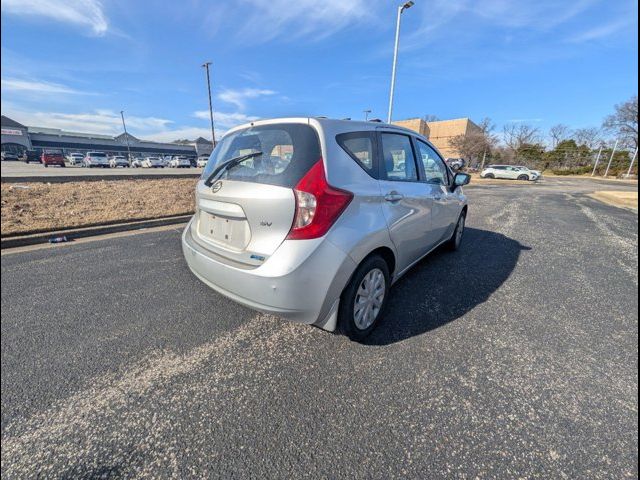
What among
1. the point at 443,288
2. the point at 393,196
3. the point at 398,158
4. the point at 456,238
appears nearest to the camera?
the point at 393,196

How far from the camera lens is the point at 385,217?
7.85 feet

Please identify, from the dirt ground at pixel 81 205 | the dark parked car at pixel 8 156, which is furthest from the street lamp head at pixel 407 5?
the dark parked car at pixel 8 156

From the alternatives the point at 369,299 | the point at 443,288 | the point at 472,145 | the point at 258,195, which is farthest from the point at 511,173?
the point at 258,195

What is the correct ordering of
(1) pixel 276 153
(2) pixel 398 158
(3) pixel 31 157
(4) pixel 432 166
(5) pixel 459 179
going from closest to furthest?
(1) pixel 276 153 < (2) pixel 398 158 < (4) pixel 432 166 < (5) pixel 459 179 < (3) pixel 31 157

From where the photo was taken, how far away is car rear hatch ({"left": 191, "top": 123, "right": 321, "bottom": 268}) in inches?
77.2

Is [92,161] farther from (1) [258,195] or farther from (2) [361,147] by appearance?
(2) [361,147]

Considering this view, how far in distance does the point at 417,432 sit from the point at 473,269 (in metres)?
2.98

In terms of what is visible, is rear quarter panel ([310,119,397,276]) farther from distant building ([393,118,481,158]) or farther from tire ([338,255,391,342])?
distant building ([393,118,481,158])

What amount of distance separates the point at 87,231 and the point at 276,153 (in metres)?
4.95

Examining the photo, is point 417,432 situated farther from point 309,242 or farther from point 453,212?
point 453,212

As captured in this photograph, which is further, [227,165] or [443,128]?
[443,128]

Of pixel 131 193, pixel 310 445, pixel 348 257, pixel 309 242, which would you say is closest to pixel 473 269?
pixel 348 257

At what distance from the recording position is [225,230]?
2.24 metres

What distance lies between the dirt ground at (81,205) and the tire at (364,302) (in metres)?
5.66
